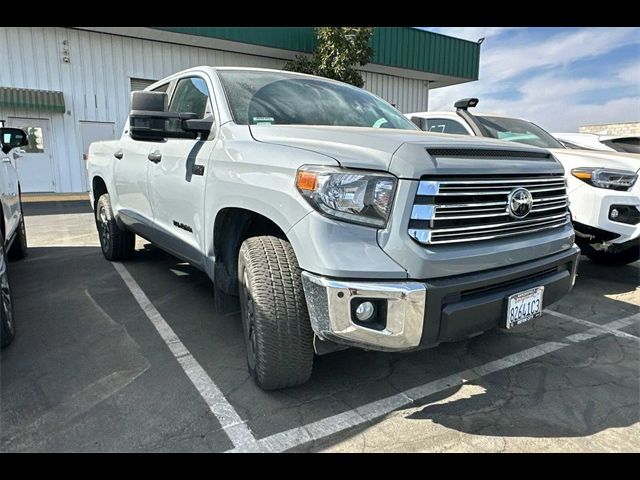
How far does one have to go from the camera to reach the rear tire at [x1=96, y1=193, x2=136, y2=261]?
5059mm

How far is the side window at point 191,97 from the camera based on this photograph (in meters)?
3.25

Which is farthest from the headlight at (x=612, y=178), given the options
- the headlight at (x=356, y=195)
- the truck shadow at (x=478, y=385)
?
the headlight at (x=356, y=195)

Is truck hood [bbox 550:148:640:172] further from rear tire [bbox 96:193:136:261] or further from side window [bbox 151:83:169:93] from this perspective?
rear tire [bbox 96:193:136:261]

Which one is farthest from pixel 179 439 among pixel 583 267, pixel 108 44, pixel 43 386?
pixel 108 44

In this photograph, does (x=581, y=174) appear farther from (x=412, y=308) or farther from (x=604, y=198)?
(x=412, y=308)

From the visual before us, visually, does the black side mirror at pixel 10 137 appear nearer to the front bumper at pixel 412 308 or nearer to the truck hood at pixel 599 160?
the front bumper at pixel 412 308

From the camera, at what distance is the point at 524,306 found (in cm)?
232

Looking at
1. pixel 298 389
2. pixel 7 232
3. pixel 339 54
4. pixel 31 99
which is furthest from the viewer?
pixel 339 54

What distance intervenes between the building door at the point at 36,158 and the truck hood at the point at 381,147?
13.0 metres

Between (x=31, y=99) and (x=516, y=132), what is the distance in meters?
12.5

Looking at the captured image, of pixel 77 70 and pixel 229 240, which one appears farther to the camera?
pixel 77 70

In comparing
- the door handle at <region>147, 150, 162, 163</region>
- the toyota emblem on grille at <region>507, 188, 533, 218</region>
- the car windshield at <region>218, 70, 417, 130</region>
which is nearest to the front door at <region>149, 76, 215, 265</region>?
the door handle at <region>147, 150, 162, 163</region>

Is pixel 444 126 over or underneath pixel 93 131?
underneath

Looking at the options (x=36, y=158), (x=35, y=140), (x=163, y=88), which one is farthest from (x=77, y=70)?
(x=163, y=88)
